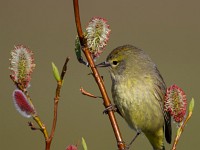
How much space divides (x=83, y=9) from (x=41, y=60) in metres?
4.53

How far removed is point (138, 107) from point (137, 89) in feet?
0.56

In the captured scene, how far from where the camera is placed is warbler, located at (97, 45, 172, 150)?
4461 millimetres

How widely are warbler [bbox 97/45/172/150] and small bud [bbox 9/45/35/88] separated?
221cm

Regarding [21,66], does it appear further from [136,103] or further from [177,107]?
[136,103]

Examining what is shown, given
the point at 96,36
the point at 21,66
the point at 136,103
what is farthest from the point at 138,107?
the point at 21,66

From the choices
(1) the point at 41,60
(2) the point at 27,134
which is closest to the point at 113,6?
(1) the point at 41,60

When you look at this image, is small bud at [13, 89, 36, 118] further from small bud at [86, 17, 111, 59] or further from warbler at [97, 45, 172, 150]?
warbler at [97, 45, 172, 150]

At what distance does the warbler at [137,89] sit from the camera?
4.46 metres

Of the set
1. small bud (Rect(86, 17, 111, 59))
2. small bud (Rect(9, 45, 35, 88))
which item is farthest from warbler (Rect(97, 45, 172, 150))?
small bud (Rect(9, 45, 35, 88))

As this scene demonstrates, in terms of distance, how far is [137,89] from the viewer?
14.9 feet

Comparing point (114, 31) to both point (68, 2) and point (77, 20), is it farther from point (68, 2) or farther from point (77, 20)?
point (77, 20)

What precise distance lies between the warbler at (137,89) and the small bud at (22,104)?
2343 millimetres

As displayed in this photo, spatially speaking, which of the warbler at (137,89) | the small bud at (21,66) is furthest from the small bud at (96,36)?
the warbler at (137,89)

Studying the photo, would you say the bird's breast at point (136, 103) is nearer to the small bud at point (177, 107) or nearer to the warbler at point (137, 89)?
the warbler at point (137, 89)
